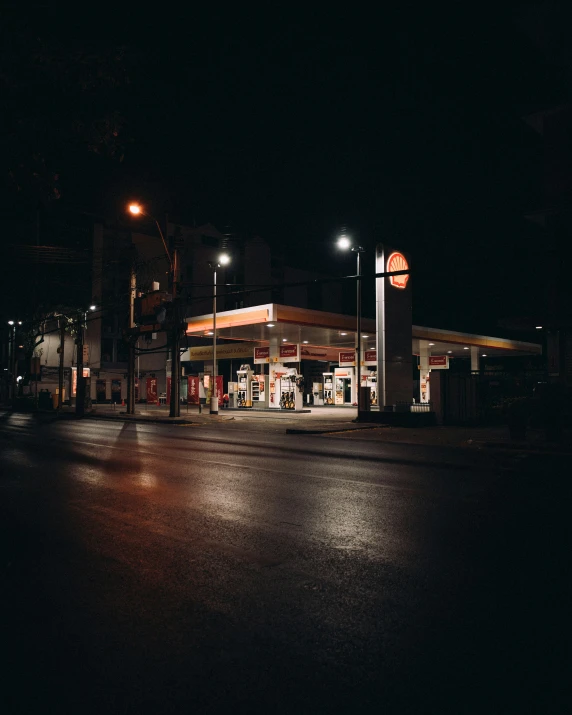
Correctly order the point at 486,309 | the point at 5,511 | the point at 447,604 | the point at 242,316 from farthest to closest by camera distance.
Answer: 1. the point at 486,309
2. the point at 242,316
3. the point at 5,511
4. the point at 447,604

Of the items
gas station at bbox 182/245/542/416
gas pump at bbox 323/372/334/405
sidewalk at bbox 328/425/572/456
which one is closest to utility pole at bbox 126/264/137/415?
gas station at bbox 182/245/542/416

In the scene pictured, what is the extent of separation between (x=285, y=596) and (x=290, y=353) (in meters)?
32.7

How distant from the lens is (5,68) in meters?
5.14

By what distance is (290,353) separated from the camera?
36938 mm

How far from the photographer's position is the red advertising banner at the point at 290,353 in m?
36.4

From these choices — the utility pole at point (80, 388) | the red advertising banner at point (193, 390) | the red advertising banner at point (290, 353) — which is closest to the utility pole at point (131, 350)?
the utility pole at point (80, 388)

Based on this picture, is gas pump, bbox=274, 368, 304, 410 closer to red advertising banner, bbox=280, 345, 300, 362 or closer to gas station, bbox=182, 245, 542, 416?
gas station, bbox=182, 245, 542, 416

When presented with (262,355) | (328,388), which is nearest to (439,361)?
(328,388)

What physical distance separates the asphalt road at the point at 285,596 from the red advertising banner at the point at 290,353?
27.0 metres

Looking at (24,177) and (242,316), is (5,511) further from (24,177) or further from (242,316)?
→ (242,316)

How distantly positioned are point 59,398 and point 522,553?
37.2 meters

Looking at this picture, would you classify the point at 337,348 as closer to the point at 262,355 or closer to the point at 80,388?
the point at 262,355

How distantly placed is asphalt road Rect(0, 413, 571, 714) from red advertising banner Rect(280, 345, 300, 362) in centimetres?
2704

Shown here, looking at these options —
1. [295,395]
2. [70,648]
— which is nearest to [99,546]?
[70,648]
